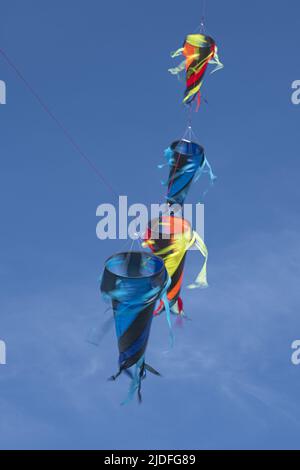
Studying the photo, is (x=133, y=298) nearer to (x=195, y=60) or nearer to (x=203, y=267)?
(x=203, y=267)

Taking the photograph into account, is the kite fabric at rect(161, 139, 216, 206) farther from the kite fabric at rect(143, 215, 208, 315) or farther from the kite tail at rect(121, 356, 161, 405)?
the kite tail at rect(121, 356, 161, 405)

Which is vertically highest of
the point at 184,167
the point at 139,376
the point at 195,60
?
the point at 195,60

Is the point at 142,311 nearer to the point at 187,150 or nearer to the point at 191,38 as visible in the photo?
the point at 187,150

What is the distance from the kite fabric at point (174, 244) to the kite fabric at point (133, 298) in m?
3.13

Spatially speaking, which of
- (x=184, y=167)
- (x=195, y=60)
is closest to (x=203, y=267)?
(x=184, y=167)

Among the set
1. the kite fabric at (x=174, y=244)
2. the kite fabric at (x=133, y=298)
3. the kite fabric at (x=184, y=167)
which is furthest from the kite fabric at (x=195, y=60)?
the kite fabric at (x=133, y=298)

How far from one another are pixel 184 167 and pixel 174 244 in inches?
93.8

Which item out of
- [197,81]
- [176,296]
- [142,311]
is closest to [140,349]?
[142,311]

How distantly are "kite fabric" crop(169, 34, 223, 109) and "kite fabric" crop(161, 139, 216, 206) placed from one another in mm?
1530

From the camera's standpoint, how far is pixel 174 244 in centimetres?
2036

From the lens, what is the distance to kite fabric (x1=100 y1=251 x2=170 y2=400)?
16234 mm

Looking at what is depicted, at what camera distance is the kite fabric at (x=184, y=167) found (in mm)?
21389

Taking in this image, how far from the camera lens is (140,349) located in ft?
55.2

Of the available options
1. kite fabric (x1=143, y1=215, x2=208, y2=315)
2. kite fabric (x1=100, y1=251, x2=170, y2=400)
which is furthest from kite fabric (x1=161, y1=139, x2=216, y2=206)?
kite fabric (x1=100, y1=251, x2=170, y2=400)
